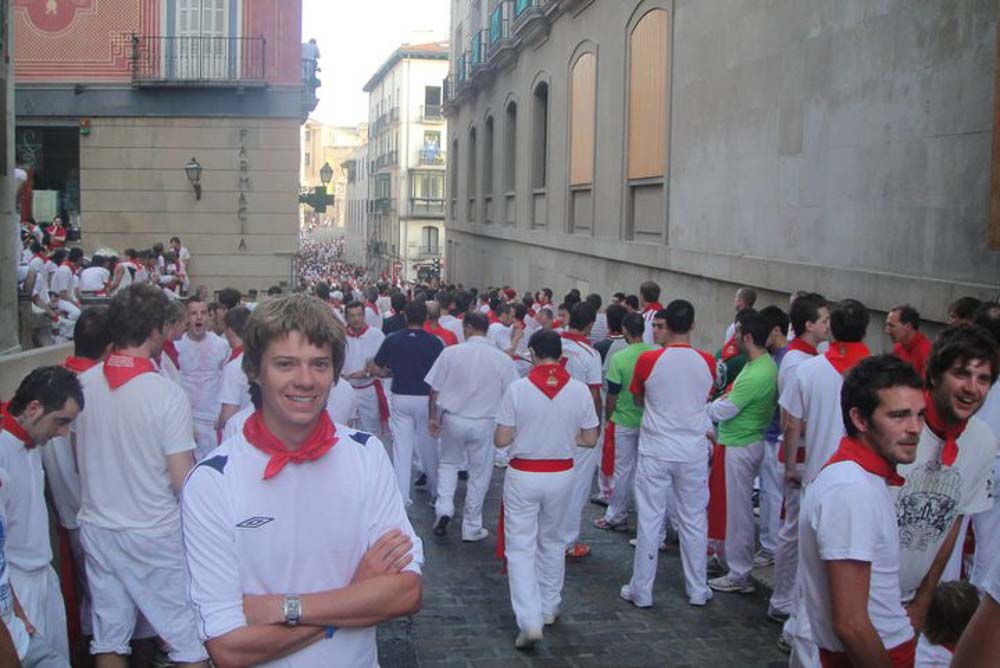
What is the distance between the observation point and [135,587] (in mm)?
5109

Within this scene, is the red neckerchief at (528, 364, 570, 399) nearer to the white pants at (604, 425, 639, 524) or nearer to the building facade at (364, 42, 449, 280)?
the white pants at (604, 425, 639, 524)

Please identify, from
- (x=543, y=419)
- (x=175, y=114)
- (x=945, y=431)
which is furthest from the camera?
(x=175, y=114)

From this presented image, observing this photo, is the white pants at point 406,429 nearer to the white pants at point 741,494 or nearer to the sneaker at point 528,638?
the white pants at point 741,494

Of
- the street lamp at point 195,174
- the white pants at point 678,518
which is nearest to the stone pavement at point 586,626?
the white pants at point 678,518

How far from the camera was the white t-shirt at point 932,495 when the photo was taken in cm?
400

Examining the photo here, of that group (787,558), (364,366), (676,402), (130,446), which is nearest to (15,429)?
(130,446)

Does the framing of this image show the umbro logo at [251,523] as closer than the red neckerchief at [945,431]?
Yes

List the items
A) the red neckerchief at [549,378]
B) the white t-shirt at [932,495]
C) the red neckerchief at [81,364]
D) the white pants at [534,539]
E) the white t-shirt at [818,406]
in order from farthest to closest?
1. the red neckerchief at [549,378]
2. the white pants at [534,539]
3. the white t-shirt at [818,406]
4. the red neckerchief at [81,364]
5. the white t-shirt at [932,495]

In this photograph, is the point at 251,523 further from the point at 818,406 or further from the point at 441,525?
the point at 441,525

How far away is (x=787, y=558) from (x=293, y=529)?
4.69 m

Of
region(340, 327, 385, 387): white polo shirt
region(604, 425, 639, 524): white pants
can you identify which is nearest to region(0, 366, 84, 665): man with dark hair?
region(604, 425, 639, 524): white pants

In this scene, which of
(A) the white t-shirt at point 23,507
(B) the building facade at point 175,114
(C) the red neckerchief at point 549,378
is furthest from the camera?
(B) the building facade at point 175,114

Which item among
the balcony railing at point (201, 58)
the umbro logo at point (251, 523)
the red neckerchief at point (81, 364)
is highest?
the balcony railing at point (201, 58)

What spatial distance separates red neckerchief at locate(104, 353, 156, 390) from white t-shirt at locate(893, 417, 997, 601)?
3458 mm
